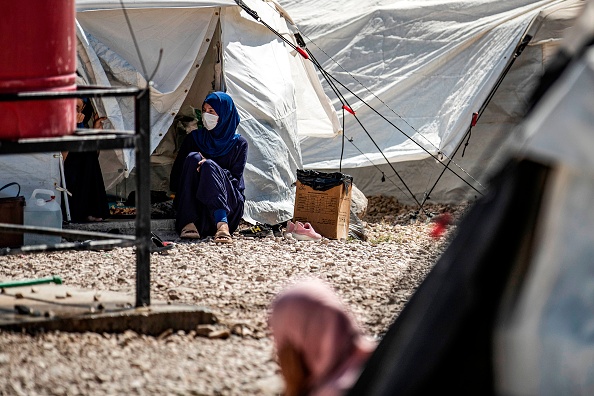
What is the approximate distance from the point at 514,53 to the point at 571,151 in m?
8.28

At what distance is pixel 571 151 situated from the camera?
205 cm

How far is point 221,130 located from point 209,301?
133 inches

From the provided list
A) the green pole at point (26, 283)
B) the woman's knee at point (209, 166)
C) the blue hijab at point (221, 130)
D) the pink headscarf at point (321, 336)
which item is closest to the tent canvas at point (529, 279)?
the pink headscarf at point (321, 336)

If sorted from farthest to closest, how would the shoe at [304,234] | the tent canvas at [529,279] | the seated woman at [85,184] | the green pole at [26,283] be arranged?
the seated woman at [85,184] < the shoe at [304,234] < the green pole at [26,283] < the tent canvas at [529,279]

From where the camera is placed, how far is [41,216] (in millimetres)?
7391

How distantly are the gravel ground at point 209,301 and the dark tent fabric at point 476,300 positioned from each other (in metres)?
1.39

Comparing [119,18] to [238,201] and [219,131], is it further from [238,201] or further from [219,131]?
[238,201]

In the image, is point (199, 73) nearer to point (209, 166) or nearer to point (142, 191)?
point (209, 166)

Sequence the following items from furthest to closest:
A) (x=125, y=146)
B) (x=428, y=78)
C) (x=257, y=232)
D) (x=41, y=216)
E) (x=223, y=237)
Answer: (x=428, y=78) → (x=257, y=232) → (x=223, y=237) → (x=41, y=216) → (x=125, y=146)

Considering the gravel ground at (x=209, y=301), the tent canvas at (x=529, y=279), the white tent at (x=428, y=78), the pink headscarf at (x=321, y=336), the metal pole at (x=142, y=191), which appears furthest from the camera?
the white tent at (x=428, y=78)

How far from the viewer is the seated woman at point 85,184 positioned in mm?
8445

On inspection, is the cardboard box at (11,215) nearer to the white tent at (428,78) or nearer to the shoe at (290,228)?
the shoe at (290,228)

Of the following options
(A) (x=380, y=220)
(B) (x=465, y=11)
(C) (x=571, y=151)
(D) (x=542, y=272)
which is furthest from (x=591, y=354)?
(B) (x=465, y=11)

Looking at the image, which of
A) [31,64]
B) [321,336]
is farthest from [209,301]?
[321,336]
